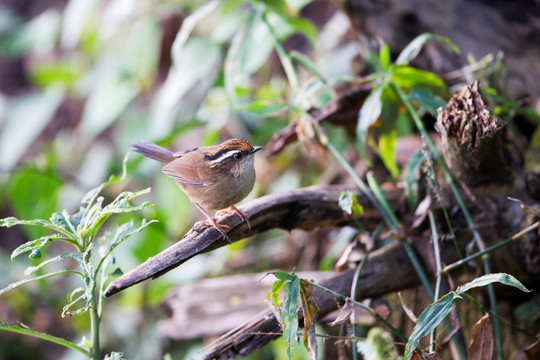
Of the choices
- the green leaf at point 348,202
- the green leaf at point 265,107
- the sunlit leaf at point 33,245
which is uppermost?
the sunlit leaf at point 33,245

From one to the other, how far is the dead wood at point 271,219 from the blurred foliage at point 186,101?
0.71 feet

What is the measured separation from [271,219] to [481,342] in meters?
1.04

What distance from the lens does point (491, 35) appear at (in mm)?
3785

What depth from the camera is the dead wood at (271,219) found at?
2068 millimetres

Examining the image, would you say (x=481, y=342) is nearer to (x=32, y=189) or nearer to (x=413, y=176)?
(x=413, y=176)

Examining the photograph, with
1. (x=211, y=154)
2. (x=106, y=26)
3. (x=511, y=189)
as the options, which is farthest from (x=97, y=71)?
(x=511, y=189)

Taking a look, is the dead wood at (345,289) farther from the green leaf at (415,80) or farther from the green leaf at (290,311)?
the green leaf at (415,80)

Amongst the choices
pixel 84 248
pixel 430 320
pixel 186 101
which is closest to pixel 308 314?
pixel 430 320

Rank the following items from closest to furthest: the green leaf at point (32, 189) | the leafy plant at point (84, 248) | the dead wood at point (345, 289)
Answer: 1. the leafy plant at point (84, 248)
2. the dead wood at point (345, 289)
3. the green leaf at point (32, 189)

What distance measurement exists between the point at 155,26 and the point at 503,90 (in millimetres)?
3256

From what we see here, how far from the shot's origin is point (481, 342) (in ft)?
7.37

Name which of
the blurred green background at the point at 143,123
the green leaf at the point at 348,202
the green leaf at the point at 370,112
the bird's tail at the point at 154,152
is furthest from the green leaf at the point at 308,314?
the blurred green background at the point at 143,123

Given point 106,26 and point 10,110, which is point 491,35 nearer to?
point 106,26

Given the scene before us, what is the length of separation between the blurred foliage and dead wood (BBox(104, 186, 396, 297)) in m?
0.22
